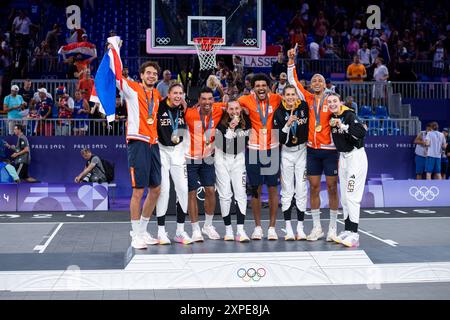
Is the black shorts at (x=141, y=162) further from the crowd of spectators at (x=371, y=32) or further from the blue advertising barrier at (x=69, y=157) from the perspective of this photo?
the crowd of spectators at (x=371, y=32)

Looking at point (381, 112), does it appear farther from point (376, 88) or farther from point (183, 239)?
point (183, 239)

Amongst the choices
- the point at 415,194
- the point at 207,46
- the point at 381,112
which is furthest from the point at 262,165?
the point at 381,112

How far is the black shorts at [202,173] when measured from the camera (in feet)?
35.4

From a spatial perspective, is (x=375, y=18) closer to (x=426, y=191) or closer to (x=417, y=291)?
(x=426, y=191)

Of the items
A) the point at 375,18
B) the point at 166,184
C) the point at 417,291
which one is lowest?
the point at 417,291

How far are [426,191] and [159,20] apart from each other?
313 inches

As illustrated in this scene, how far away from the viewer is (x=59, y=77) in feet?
81.0

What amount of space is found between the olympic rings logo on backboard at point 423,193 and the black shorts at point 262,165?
30.0ft

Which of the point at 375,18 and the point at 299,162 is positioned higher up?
the point at 375,18

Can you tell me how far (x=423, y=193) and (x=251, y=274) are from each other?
1049 cm

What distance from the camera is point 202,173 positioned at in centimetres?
1085

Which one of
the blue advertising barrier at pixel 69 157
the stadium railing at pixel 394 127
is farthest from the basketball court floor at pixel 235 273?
the stadium railing at pixel 394 127
